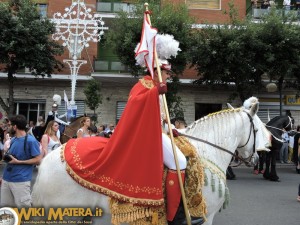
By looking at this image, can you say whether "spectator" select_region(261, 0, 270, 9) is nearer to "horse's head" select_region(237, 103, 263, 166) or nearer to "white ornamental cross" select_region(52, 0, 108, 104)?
"white ornamental cross" select_region(52, 0, 108, 104)

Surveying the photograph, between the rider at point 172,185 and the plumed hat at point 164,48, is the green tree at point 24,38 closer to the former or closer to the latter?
the plumed hat at point 164,48

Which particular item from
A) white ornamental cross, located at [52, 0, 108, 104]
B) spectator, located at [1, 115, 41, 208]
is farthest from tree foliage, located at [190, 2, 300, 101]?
spectator, located at [1, 115, 41, 208]

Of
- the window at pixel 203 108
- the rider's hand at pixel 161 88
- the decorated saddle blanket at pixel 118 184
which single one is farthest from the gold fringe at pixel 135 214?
the window at pixel 203 108

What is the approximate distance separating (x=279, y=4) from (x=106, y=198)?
24403 millimetres

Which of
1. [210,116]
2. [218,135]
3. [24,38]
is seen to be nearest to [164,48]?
[210,116]

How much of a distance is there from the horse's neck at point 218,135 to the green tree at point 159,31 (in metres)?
14.0

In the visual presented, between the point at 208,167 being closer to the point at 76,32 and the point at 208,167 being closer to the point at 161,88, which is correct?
the point at 161,88

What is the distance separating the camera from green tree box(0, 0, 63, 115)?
59.2 feet

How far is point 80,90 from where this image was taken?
2412cm

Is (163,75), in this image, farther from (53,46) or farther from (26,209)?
(53,46)

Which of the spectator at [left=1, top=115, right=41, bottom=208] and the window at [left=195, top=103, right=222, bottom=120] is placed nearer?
the spectator at [left=1, top=115, right=41, bottom=208]

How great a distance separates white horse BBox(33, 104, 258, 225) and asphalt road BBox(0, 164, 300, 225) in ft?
8.96

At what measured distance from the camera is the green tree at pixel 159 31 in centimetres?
1879

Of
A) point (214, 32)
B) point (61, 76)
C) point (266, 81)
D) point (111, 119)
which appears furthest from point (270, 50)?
point (61, 76)
